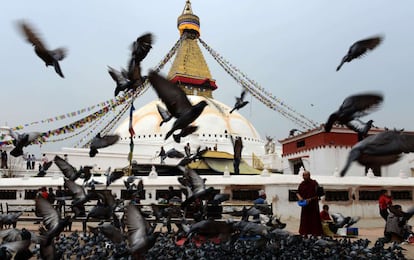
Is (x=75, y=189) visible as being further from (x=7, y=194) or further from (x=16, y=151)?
(x=7, y=194)

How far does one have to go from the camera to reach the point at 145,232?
15.4 feet

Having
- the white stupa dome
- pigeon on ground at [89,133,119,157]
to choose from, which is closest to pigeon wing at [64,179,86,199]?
pigeon on ground at [89,133,119,157]

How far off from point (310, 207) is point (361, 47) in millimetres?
3648

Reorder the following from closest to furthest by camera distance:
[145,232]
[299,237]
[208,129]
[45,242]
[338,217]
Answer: [145,232], [45,242], [299,237], [338,217], [208,129]

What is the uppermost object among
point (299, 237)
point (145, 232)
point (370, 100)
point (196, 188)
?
point (370, 100)

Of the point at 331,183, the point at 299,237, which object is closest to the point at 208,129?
the point at 331,183

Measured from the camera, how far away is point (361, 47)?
5.97m

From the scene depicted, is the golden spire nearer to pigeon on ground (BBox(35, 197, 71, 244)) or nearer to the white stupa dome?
the white stupa dome

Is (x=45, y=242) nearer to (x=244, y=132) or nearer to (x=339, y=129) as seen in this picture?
(x=339, y=129)

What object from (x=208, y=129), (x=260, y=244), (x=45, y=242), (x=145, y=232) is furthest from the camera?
(x=208, y=129)

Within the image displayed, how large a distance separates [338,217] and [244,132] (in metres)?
33.4

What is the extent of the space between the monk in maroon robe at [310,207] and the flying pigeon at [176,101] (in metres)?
3.84

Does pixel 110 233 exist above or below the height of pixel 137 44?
below

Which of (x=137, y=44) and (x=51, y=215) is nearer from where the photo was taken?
(x=51, y=215)
